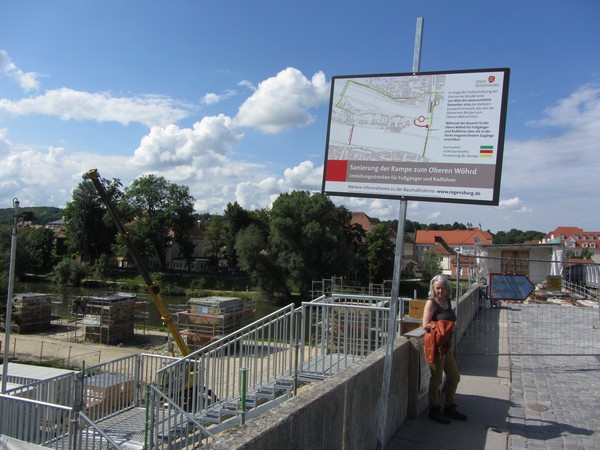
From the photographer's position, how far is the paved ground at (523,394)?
5021 millimetres

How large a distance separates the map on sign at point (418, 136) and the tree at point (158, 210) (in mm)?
73051

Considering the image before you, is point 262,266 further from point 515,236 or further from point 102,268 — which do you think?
point 515,236

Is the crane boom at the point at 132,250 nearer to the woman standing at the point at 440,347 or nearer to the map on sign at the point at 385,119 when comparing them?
the woman standing at the point at 440,347

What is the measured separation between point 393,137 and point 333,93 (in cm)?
72

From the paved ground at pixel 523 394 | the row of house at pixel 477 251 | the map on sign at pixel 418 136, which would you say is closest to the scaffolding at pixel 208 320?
the row of house at pixel 477 251

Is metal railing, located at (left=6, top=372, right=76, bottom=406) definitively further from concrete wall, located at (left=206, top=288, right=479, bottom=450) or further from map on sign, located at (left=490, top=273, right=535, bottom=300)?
map on sign, located at (left=490, top=273, right=535, bottom=300)

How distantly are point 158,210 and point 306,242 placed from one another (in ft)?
103

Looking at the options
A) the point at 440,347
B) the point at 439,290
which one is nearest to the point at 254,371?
the point at 440,347

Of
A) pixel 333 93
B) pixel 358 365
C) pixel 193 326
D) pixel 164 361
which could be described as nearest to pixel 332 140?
pixel 333 93

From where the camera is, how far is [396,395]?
16.8 feet

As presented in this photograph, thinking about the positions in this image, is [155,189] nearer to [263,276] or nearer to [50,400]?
[263,276]

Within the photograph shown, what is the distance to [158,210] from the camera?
77250mm

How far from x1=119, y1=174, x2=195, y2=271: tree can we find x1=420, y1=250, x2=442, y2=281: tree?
37571mm

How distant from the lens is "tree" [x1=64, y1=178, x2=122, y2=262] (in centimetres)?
7844
